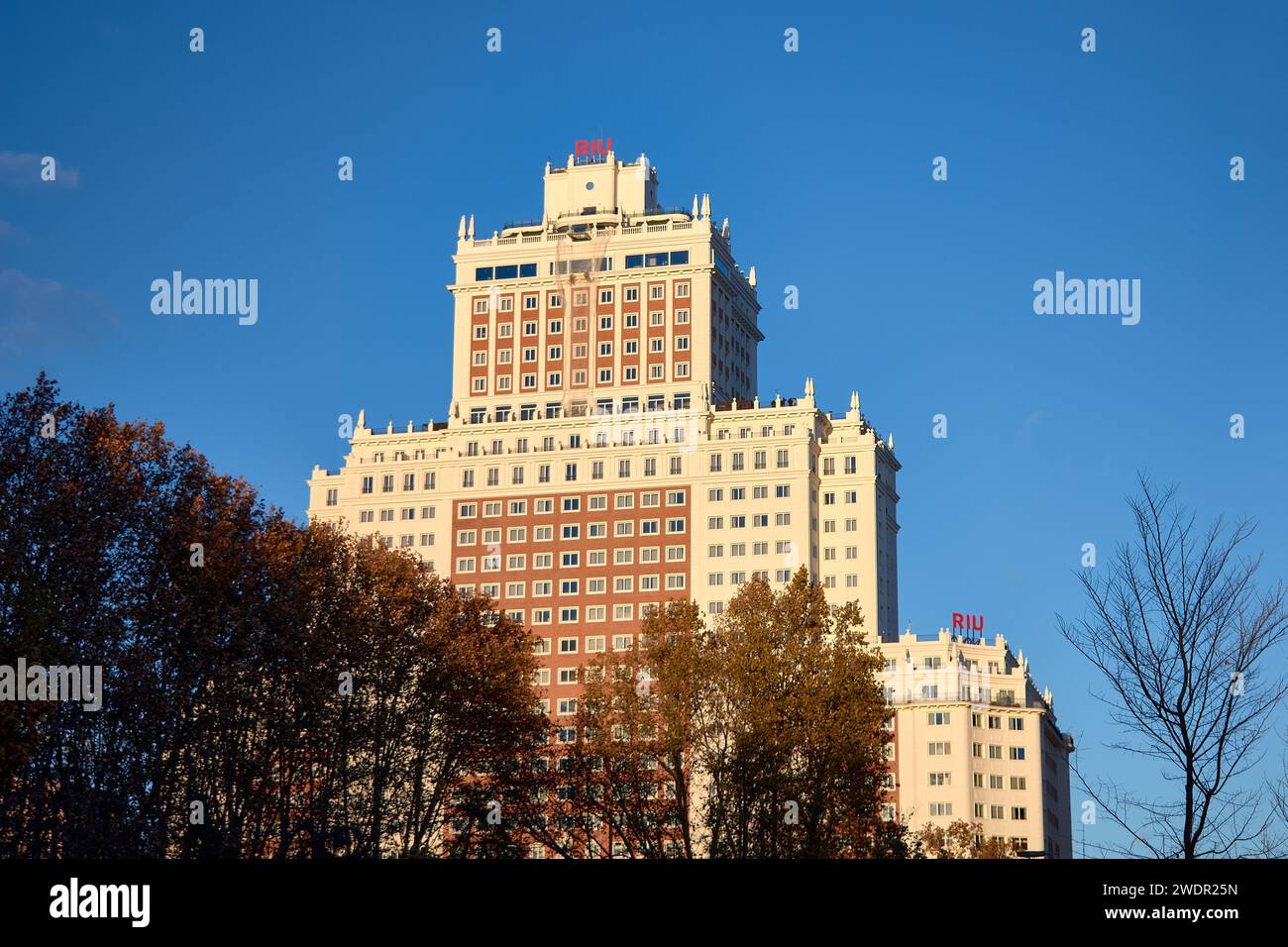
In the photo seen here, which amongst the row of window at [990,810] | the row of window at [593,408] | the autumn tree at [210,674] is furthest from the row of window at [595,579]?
the autumn tree at [210,674]

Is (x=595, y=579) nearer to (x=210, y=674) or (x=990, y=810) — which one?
(x=990, y=810)

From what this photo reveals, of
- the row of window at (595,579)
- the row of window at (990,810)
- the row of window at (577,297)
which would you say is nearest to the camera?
the row of window at (990,810)

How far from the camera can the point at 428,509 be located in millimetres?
178000

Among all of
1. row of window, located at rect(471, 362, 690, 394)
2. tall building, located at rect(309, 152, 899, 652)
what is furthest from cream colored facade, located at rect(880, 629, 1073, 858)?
row of window, located at rect(471, 362, 690, 394)

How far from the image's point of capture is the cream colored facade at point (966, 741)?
16700 cm

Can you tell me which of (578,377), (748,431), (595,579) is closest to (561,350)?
(578,377)

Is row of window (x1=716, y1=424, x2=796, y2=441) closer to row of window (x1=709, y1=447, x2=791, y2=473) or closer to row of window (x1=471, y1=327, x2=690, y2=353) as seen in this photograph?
row of window (x1=709, y1=447, x2=791, y2=473)

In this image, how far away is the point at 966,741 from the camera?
555ft

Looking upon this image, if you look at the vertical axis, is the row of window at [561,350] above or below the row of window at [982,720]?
above

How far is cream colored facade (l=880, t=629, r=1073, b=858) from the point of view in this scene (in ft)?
548

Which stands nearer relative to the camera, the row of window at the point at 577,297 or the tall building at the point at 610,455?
the tall building at the point at 610,455

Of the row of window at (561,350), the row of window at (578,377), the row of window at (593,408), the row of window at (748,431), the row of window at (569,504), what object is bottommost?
the row of window at (569,504)

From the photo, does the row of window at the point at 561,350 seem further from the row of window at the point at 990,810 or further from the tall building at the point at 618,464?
the row of window at the point at 990,810
